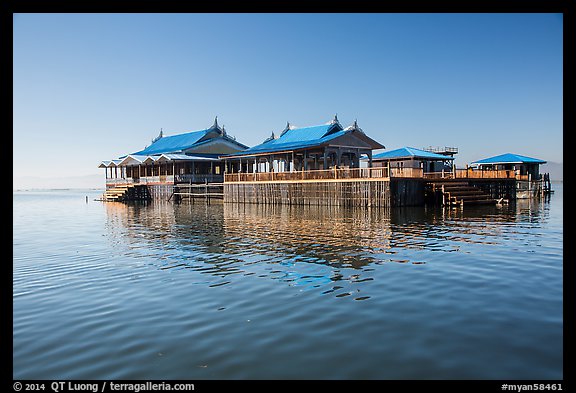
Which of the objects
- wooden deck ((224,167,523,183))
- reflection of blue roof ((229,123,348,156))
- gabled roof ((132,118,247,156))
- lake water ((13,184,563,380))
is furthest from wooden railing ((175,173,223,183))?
lake water ((13,184,563,380))

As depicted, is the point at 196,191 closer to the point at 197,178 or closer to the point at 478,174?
the point at 197,178

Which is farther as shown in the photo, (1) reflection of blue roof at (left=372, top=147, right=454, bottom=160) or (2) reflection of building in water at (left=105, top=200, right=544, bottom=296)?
(1) reflection of blue roof at (left=372, top=147, right=454, bottom=160)

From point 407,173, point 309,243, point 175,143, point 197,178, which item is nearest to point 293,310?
point 309,243

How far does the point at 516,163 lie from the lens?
54.1 meters

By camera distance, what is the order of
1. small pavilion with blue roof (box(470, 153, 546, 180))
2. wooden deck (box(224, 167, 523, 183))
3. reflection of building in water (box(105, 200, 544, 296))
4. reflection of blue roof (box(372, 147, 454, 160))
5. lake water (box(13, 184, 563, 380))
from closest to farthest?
lake water (box(13, 184, 563, 380))
reflection of building in water (box(105, 200, 544, 296))
wooden deck (box(224, 167, 523, 183))
reflection of blue roof (box(372, 147, 454, 160))
small pavilion with blue roof (box(470, 153, 546, 180))

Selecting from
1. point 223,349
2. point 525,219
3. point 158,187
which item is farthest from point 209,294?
point 158,187

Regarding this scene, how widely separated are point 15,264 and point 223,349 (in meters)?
10.6

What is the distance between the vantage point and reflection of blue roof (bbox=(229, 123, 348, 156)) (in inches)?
1624

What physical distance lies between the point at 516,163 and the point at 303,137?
26499 mm

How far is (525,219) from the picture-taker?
26.3 metres

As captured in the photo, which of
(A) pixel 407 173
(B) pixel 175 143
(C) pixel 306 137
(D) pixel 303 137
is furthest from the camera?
(B) pixel 175 143

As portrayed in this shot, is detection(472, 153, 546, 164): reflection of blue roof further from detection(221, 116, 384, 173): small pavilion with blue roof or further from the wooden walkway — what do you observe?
the wooden walkway

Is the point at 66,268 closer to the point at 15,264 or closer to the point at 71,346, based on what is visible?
the point at 15,264

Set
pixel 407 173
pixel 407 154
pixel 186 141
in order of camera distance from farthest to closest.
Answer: pixel 186 141 → pixel 407 154 → pixel 407 173
